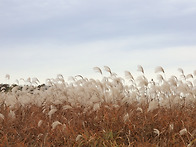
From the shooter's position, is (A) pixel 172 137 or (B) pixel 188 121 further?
(B) pixel 188 121

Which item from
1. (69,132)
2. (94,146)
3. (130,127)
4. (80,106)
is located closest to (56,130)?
(69,132)

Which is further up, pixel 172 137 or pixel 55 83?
pixel 55 83

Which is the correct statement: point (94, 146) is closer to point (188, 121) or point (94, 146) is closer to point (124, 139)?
point (124, 139)

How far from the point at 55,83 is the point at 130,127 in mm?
4599

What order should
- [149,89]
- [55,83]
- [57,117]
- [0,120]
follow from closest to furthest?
[0,120]
[57,117]
[149,89]
[55,83]

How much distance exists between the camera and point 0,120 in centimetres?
657

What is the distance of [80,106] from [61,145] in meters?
2.42

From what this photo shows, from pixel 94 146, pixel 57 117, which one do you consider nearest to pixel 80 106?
pixel 57 117

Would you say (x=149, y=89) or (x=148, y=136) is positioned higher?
(x=149, y=89)

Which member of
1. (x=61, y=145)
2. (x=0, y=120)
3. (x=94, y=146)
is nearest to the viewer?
(x=94, y=146)

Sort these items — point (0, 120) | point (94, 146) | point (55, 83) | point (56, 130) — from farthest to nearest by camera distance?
point (55, 83)
point (0, 120)
point (56, 130)
point (94, 146)

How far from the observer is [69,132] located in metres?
5.57

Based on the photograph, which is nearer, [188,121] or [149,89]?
[188,121]

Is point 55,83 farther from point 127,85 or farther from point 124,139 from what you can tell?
point 124,139
